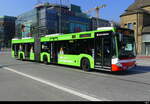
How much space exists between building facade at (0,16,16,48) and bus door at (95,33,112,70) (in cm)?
9026

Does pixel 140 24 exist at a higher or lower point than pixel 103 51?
higher

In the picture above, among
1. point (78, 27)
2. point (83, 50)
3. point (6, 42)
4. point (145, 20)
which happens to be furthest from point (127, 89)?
point (6, 42)

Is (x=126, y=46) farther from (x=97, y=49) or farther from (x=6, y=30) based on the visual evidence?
(x=6, y=30)

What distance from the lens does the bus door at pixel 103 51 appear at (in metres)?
9.61

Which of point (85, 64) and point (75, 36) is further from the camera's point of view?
point (75, 36)

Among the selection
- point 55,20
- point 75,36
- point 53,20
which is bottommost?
point 75,36

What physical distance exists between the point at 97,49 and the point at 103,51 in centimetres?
55

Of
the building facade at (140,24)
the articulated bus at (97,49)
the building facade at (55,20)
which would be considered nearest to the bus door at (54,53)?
the articulated bus at (97,49)

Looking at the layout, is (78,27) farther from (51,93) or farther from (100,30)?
(51,93)

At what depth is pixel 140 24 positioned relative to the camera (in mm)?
39438

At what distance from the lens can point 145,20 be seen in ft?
134

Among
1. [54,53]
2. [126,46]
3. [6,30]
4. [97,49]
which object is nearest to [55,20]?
[6,30]

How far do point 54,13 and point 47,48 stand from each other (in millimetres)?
47606

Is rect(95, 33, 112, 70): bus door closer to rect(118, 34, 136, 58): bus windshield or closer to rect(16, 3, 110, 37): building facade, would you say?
rect(118, 34, 136, 58): bus windshield
